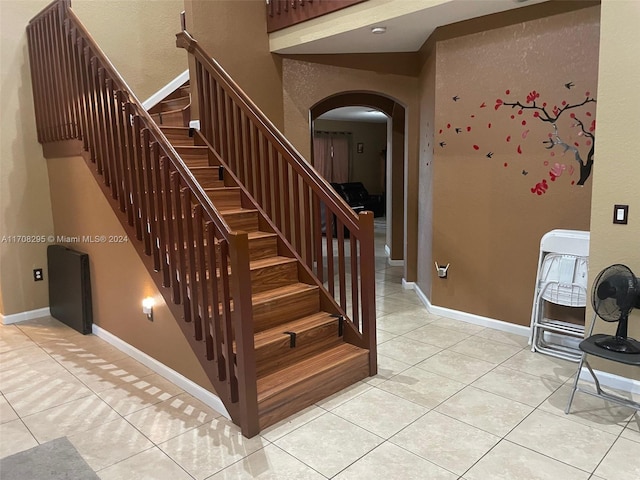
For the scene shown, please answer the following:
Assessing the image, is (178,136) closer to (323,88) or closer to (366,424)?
(323,88)

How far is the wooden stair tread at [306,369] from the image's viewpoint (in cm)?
272

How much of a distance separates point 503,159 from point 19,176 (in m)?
4.49

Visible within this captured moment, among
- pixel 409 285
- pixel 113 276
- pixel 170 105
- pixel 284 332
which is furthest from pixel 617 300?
pixel 170 105

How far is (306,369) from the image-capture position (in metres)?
2.97

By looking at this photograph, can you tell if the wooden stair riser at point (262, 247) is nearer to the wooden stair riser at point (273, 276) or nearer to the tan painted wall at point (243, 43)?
the wooden stair riser at point (273, 276)

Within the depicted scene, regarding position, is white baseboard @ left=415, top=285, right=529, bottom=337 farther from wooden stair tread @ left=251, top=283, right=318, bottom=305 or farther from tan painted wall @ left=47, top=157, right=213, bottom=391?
tan painted wall @ left=47, top=157, right=213, bottom=391

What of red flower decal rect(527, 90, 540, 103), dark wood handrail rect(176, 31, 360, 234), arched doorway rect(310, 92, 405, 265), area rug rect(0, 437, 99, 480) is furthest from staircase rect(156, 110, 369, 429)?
arched doorway rect(310, 92, 405, 265)

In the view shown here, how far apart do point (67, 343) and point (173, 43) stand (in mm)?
3578

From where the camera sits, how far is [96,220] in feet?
12.9

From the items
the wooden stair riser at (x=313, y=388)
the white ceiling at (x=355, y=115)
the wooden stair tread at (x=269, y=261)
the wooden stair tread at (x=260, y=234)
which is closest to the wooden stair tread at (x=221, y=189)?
the wooden stair tread at (x=260, y=234)

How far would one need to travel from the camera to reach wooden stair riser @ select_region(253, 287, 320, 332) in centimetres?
310

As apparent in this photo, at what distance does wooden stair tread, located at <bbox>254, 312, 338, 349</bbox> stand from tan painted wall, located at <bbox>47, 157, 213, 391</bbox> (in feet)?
1.36

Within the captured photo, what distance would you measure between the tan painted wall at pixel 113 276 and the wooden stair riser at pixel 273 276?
0.62 meters

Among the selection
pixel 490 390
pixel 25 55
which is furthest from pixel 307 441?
pixel 25 55
